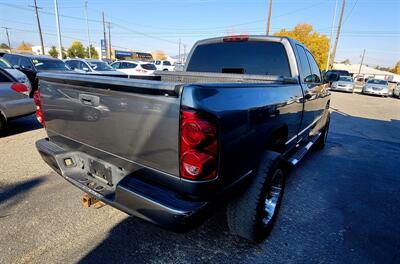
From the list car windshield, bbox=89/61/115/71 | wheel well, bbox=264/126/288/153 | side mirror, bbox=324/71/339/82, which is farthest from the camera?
car windshield, bbox=89/61/115/71

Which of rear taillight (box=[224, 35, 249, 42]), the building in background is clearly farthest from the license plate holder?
the building in background

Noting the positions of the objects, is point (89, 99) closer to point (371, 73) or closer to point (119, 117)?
point (119, 117)

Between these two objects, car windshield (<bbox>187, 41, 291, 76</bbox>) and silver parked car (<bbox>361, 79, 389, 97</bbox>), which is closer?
car windshield (<bbox>187, 41, 291, 76</bbox>)

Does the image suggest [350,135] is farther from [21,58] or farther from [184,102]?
[21,58]

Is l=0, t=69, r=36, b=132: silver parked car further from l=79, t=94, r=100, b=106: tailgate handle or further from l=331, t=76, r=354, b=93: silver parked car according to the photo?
l=331, t=76, r=354, b=93: silver parked car

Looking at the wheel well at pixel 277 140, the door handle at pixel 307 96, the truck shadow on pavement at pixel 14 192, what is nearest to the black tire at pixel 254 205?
the wheel well at pixel 277 140

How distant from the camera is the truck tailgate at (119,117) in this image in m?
1.72

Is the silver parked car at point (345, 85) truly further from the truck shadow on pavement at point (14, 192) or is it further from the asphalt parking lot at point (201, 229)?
the truck shadow on pavement at point (14, 192)

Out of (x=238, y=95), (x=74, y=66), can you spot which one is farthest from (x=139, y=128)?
(x=74, y=66)

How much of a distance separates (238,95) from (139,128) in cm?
79

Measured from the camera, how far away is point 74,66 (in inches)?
598

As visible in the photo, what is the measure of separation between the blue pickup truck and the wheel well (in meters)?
0.02

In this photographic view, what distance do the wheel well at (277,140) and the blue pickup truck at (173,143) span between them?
0.6 inches

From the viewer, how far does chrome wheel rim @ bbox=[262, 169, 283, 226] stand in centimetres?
273
